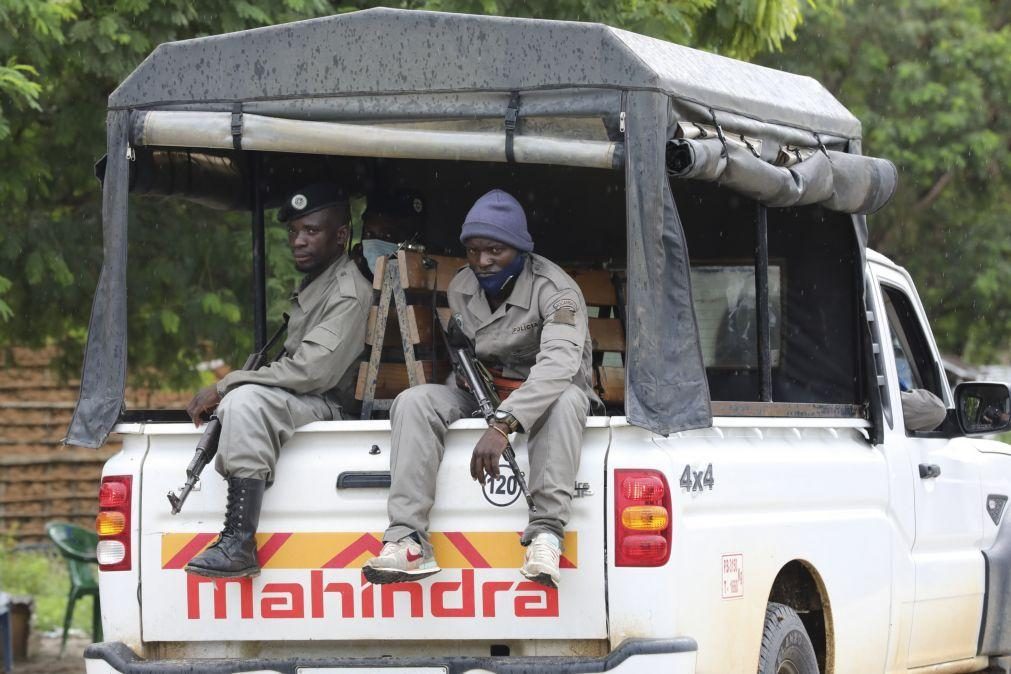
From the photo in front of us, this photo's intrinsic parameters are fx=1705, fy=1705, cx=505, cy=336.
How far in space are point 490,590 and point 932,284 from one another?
13142 mm

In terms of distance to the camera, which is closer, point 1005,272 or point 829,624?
point 829,624

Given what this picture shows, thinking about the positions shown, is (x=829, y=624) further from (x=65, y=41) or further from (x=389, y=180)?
(x=65, y=41)

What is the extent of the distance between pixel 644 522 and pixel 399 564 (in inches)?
28.7

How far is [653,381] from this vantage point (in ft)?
16.9

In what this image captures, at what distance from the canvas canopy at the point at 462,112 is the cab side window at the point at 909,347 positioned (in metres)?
1.44

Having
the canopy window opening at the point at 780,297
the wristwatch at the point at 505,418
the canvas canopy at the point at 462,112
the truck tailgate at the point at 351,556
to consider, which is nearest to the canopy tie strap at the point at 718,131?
the canvas canopy at the point at 462,112

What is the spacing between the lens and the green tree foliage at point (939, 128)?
16.4 metres

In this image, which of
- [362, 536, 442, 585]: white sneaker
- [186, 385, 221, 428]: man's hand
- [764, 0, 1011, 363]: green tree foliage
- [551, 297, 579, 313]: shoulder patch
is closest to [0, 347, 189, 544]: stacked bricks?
[764, 0, 1011, 363]: green tree foliage

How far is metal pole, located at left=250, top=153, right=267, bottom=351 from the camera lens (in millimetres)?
7199

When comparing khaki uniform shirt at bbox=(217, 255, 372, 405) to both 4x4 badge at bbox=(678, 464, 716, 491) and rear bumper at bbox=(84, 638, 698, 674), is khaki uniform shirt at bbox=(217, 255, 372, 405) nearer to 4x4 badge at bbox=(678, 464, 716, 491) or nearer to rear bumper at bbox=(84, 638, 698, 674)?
rear bumper at bbox=(84, 638, 698, 674)

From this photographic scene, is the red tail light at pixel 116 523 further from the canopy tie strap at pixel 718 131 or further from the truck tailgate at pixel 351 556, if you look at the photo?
the canopy tie strap at pixel 718 131

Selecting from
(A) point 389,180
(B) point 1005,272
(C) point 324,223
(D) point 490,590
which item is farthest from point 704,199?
(B) point 1005,272

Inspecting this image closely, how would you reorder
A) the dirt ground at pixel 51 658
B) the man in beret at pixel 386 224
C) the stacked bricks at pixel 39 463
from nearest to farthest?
the man in beret at pixel 386 224 → the dirt ground at pixel 51 658 → the stacked bricks at pixel 39 463

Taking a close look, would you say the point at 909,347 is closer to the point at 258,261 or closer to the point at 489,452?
the point at 258,261
